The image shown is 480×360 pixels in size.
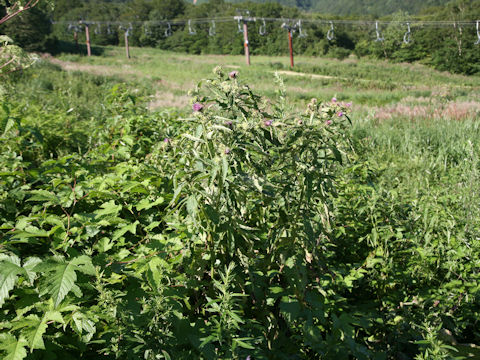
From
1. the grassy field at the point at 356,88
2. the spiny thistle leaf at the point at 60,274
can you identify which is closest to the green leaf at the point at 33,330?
the spiny thistle leaf at the point at 60,274

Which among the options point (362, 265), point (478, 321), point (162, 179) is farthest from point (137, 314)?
point (478, 321)

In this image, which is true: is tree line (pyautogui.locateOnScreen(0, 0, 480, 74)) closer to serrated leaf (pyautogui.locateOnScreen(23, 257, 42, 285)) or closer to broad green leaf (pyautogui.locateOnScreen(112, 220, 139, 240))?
broad green leaf (pyautogui.locateOnScreen(112, 220, 139, 240))

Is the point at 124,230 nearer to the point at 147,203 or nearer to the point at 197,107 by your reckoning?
the point at 147,203

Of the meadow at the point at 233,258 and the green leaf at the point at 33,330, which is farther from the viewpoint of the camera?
the meadow at the point at 233,258

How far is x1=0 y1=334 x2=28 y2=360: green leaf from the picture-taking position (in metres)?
1.13

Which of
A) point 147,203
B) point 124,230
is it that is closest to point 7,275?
point 124,230

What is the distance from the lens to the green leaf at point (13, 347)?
3.70 feet

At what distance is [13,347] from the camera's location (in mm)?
1169

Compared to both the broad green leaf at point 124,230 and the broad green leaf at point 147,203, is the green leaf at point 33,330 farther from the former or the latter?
the broad green leaf at point 147,203

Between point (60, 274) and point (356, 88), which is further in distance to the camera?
point (356, 88)

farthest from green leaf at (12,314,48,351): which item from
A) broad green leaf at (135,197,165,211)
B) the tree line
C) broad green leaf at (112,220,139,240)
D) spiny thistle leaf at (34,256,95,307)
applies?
the tree line

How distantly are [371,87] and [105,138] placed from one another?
63.0ft

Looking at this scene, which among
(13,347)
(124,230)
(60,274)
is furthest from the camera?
(124,230)

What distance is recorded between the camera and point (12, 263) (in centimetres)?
132
